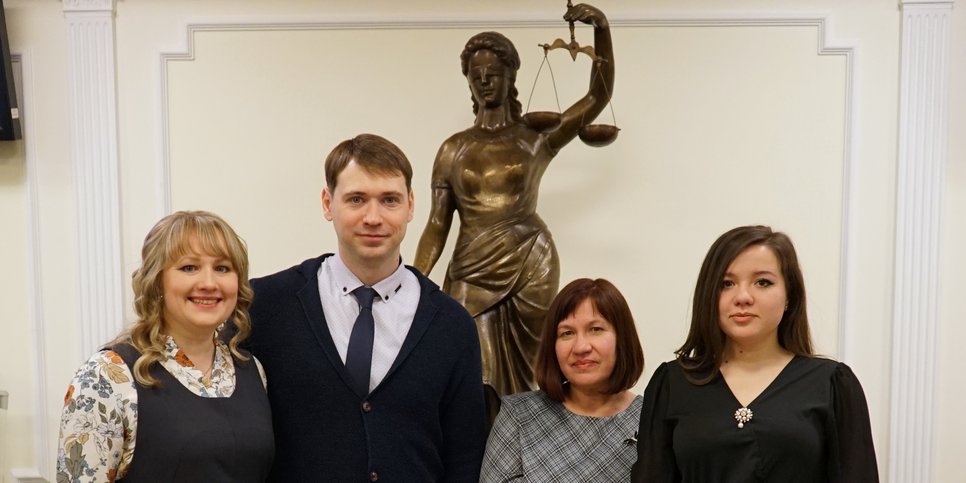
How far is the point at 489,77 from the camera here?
3021 mm

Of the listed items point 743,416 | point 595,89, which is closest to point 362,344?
point 743,416

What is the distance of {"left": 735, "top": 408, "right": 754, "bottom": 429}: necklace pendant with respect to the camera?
1.74m

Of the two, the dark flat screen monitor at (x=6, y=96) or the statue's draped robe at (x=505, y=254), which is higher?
the dark flat screen monitor at (x=6, y=96)

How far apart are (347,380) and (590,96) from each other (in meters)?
1.68

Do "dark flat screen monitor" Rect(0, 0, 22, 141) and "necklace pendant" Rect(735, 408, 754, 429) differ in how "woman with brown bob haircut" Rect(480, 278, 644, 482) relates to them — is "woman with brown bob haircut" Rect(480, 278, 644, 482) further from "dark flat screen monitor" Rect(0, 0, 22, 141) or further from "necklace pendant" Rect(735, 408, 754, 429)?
"dark flat screen monitor" Rect(0, 0, 22, 141)

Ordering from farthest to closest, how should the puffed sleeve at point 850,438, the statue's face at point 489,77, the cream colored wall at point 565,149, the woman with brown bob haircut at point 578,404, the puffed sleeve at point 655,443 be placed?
the cream colored wall at point 565,149, the statue's face at point 489,77, the woman with brown bob haircut at point 578,404, the puffed sleeve at point 655,443, the puffed sleeve at point 850,438

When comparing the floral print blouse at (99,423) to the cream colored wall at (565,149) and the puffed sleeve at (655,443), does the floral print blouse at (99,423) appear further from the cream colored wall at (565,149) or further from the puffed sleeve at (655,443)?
the cream colored wall at (565,149)

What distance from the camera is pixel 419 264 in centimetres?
316

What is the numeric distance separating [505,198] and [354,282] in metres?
1.25

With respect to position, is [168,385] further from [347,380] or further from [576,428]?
[576,428]

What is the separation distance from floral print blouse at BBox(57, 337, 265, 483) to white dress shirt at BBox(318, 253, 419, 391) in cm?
44

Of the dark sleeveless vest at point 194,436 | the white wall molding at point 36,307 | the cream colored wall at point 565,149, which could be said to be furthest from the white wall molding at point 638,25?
the dark sleeveless vest at point 194,436

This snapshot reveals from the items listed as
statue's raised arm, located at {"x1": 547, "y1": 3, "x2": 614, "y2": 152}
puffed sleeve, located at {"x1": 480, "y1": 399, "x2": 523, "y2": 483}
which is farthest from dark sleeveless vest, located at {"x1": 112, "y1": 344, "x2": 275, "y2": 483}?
statue's raised arm, located at {"x1": 547, "y1": 3, "x2": 614, "y2": 152}

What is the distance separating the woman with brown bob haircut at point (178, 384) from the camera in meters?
1.60
